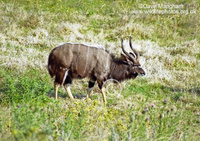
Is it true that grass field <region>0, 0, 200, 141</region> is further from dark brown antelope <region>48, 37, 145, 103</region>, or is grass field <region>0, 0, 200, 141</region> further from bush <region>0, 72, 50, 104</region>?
dark brown antelope <region>48, 37, 145, 103</region>

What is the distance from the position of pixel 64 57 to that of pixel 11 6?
8.88 m

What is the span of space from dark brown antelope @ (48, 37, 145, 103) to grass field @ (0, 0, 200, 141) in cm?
59

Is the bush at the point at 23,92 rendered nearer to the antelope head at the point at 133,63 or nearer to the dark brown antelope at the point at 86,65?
the dark brown antelope at the point at 86,65

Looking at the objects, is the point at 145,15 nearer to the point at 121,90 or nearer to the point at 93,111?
the point at 121,90

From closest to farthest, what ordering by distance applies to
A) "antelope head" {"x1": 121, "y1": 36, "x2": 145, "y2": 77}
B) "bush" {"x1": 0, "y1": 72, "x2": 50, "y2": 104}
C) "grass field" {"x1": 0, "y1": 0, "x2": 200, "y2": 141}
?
"grass field" {"x1": 0, "y1": 0, "x2": 200, "y2": 141} → "bush" {"x1": 0, "y1": 72, "x2": 50, "y2": 104} → "antelope head" {"x1": 121, "y1": 36, "x2": 145, "y2": 77}

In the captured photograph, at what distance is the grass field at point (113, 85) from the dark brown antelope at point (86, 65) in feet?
1.92

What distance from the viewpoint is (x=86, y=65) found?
269 inches

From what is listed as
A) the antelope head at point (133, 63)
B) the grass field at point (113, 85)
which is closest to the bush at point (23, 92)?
the grass field at point (113, 85)

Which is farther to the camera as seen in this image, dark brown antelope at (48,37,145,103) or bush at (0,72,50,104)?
dark brown antelope at (48,37,145,103)

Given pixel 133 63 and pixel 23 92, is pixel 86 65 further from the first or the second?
pixel 23 92

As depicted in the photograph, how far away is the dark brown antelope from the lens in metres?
6.67

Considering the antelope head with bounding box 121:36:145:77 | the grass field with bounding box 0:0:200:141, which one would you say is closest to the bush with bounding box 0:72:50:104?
the grass field with bounding box 0:0:200:141

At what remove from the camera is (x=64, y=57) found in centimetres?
662

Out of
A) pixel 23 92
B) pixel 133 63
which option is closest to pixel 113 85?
pixel 133 63
